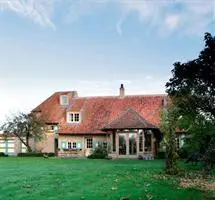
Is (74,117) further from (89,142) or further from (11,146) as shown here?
(11,146)

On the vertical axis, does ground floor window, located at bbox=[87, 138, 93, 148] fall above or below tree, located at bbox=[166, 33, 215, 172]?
below

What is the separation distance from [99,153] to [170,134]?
24540 mm

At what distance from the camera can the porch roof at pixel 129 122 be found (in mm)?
48312

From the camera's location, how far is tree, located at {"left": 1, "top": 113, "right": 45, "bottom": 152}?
55.2 meters

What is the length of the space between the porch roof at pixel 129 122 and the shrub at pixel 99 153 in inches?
111

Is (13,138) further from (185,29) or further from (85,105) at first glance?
(185,29)

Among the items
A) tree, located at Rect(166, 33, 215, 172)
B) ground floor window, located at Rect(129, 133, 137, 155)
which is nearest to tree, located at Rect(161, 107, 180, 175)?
tree, located at Rect(166, 33, 215, 172)

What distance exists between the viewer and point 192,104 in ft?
78.4

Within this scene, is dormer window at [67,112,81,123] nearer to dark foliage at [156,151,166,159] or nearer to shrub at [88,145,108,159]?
shrub at [88,145,108,159]

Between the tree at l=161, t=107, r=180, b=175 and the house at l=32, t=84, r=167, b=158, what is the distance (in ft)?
66.4

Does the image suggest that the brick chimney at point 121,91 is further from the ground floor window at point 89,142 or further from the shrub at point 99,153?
the shrub at point 99,153

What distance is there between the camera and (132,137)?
4888cm

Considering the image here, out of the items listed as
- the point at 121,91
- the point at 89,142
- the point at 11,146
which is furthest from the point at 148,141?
the point at 11,146

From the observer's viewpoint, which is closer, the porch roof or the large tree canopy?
the large tree canopy
